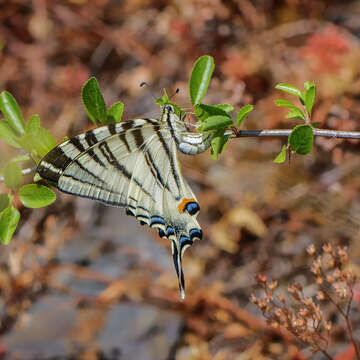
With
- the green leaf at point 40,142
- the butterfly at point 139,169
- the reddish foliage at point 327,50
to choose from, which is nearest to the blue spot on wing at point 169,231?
the butterfly at point 139,169

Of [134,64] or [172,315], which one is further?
Result: [134,64]

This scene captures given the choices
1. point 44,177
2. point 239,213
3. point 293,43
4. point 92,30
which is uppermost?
point 44,177

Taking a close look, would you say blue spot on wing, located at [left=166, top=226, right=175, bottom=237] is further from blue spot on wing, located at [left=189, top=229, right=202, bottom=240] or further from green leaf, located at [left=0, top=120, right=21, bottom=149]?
green leaf, located at [left=0, top=120, right=21, bottom=149]

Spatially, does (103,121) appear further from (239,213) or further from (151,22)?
(151,22)

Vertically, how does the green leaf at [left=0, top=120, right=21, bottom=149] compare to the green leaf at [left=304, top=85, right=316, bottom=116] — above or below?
above

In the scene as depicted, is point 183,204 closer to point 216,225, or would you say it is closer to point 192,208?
point 192,208

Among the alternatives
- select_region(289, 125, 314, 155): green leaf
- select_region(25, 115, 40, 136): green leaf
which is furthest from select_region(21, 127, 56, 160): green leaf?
select_region(289, 125, 314, 155): green leaf

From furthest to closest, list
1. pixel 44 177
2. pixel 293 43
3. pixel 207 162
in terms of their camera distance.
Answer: pixel 293 43 < pixel 207 162 < pixel 44 177

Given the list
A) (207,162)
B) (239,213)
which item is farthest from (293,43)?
(239,213)
